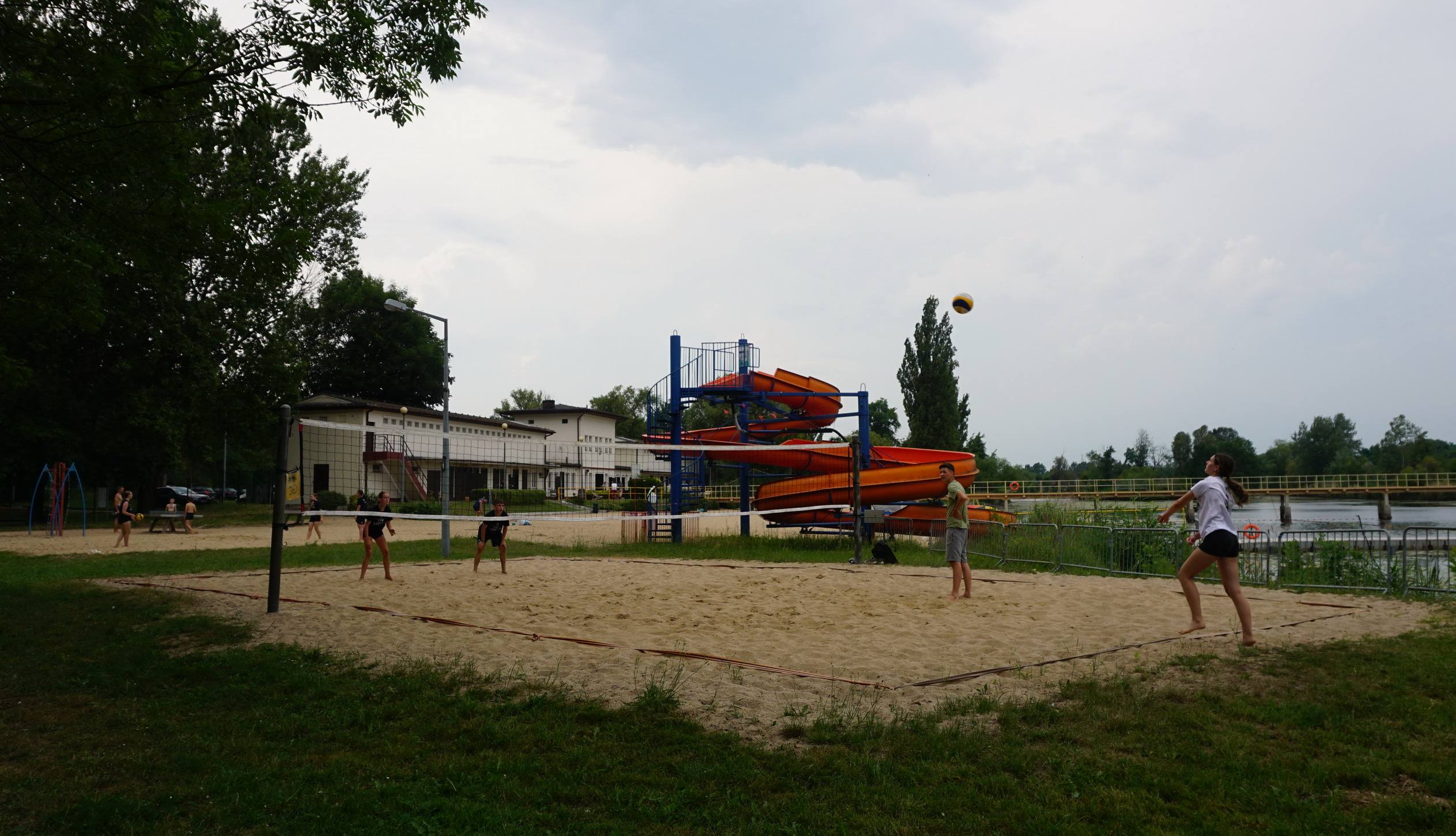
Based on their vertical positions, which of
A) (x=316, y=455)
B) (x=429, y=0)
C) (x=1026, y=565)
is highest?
(x=429, y=0)

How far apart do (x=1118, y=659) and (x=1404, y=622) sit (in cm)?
365

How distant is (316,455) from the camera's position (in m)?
36.2

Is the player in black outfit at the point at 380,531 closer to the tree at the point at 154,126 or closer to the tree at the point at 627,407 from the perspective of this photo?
the tree at the point at 154,126

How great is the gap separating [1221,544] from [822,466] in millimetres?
15107

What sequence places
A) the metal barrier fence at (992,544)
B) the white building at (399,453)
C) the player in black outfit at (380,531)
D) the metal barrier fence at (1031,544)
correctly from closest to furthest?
the player in black outfit at (380,531) < the metal barrier fence at (1031,544) < the metal barrier fence at (992,544) < the white building at (399,453)

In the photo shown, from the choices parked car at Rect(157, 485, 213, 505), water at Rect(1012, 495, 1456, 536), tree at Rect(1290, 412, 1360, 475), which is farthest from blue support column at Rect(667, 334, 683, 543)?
tree at Rect(1290, 412, 1360, 475)

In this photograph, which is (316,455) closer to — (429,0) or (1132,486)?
(429,0)

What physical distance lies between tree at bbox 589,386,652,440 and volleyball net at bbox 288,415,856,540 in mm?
31408

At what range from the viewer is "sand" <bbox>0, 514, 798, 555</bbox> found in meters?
20.3

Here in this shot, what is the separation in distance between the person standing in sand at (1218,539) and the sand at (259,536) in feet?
31.1

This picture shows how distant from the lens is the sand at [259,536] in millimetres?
20344

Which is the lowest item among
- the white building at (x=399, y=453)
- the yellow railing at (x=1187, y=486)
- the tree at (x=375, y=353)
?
the yellow railing at (x=1187, y=486)

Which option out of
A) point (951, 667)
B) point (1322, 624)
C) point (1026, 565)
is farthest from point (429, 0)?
point (1026, 565)

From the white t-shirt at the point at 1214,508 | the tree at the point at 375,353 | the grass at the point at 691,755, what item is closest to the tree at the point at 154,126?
the grass at the point at 691,755
